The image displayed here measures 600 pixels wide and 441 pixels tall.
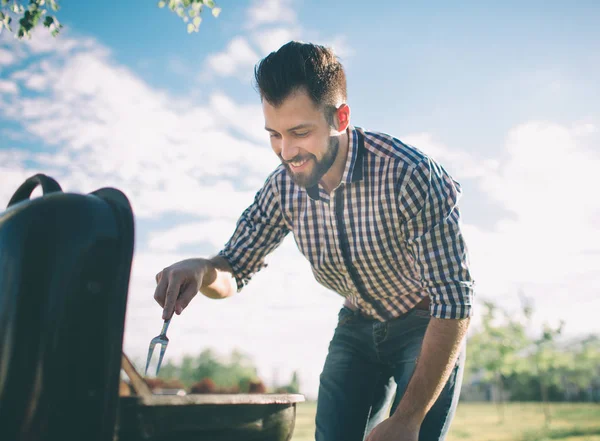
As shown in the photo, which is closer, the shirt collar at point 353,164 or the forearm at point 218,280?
the forearm at point 218,280

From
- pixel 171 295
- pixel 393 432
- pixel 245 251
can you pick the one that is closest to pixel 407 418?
pixel 393 432

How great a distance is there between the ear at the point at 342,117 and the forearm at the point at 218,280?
83 centimetres

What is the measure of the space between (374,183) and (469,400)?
58.5m

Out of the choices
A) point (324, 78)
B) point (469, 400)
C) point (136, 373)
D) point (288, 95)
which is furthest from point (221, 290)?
point (469, 400)

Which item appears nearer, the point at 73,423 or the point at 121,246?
the point at 73,423


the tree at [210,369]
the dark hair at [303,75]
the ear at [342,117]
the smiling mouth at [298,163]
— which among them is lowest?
the tree at [210,369]

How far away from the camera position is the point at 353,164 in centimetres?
237

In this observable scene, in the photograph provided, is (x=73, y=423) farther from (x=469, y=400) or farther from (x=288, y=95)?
(x=469, y=400)

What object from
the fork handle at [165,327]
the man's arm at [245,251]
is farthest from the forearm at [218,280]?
the fork handle at [165,327]

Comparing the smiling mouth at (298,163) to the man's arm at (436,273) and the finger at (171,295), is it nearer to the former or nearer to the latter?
the man's arm at (436,273)

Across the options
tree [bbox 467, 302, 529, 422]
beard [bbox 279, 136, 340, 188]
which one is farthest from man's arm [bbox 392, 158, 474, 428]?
tree [bbox 467, 302, 529, 422]

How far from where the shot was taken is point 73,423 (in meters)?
1.05

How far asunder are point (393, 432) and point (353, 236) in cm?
89

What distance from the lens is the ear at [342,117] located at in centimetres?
245
